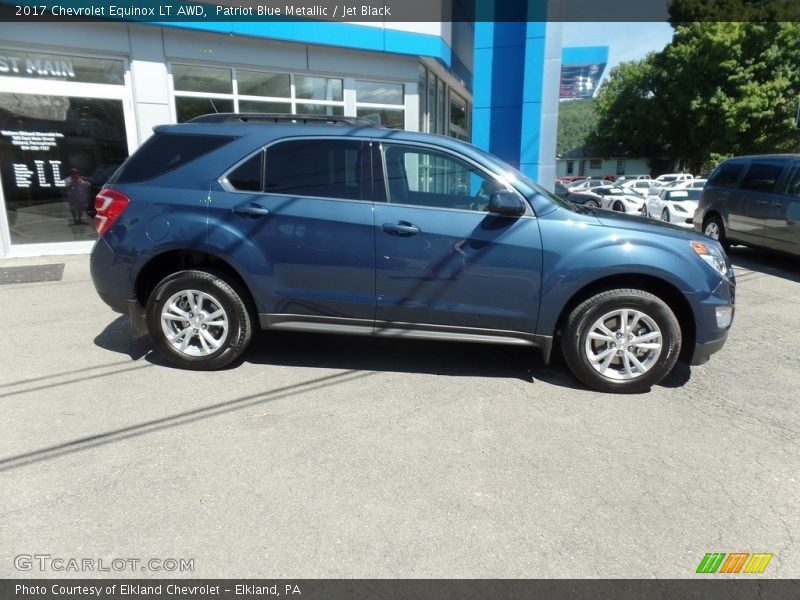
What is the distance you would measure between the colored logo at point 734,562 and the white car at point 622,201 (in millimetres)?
18451

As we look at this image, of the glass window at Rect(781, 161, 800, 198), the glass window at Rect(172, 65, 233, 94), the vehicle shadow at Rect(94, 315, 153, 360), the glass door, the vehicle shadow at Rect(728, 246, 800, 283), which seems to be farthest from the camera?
the glass window at Rect(172, 65, 233, 94)

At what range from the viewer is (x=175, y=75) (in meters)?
9.55

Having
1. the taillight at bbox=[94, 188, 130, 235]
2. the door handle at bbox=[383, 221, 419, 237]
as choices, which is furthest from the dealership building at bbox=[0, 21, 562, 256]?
the door handle at bbox=[383, 221, 419, 237]

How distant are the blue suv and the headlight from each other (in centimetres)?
1

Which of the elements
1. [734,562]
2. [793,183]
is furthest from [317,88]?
[734,562]

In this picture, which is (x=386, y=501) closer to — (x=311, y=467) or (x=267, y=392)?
(x=311, y=467)

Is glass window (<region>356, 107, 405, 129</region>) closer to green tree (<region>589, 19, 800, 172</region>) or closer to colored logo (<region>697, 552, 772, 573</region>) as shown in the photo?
colored logo (<region>697, 552, 772, 573</region>)

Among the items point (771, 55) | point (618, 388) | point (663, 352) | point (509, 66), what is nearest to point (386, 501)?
point (618, 388)

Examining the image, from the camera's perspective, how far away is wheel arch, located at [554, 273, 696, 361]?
3916 mm

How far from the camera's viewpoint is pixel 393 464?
10.0 ft

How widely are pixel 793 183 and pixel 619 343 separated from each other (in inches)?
259

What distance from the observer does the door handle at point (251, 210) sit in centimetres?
405

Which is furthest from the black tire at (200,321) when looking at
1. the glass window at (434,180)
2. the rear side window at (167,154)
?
the glass window at (434,180)

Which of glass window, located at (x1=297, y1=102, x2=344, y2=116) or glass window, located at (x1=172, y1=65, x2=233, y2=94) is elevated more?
glass window, located at (x1=172, y1=65, x2=233, y2=94)
